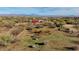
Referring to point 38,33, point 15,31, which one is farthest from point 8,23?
point 38,33

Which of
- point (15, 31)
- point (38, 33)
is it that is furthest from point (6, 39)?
point (38, 33)

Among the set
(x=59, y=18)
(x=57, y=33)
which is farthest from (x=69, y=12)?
(x=57, y=33)

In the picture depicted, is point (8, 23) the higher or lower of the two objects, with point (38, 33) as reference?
higher

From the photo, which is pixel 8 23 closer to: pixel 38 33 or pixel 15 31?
pixel 15 31

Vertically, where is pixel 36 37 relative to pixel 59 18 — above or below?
below

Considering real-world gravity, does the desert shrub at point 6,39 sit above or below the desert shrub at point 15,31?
below
